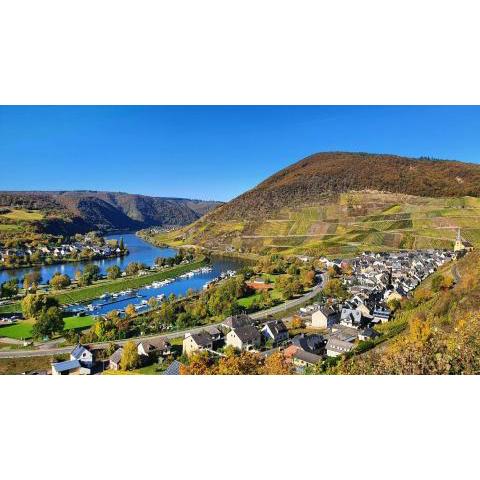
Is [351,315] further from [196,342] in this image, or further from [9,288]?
[9,288]

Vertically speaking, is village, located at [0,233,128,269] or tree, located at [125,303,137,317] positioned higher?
village, located at [0,233,128,269]

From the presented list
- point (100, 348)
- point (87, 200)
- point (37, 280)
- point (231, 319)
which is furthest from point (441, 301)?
point (87, 200)

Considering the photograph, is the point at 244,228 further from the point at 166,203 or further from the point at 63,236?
the point at 166,203

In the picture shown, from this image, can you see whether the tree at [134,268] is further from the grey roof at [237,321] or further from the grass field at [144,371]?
the grass field at [144,371]

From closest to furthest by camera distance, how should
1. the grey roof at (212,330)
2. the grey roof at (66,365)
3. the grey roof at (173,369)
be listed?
1. the grey roof at (173,369)
2. the grey roof at (66,365)
3. the grey roof at (212,330)

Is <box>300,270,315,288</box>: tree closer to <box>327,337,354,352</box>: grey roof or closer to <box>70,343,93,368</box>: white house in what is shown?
<box>327,337,354,352</box>: grey roof

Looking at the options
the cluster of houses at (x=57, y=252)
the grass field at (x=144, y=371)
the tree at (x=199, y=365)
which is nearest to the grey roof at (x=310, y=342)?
the tree at (x=199, y=365)

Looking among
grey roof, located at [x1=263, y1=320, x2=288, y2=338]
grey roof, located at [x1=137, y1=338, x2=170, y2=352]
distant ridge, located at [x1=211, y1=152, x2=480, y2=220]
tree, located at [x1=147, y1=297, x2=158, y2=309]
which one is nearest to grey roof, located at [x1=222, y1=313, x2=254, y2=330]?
grey roof, located at [x1=263, y1=320, x2=288, y2=338]
